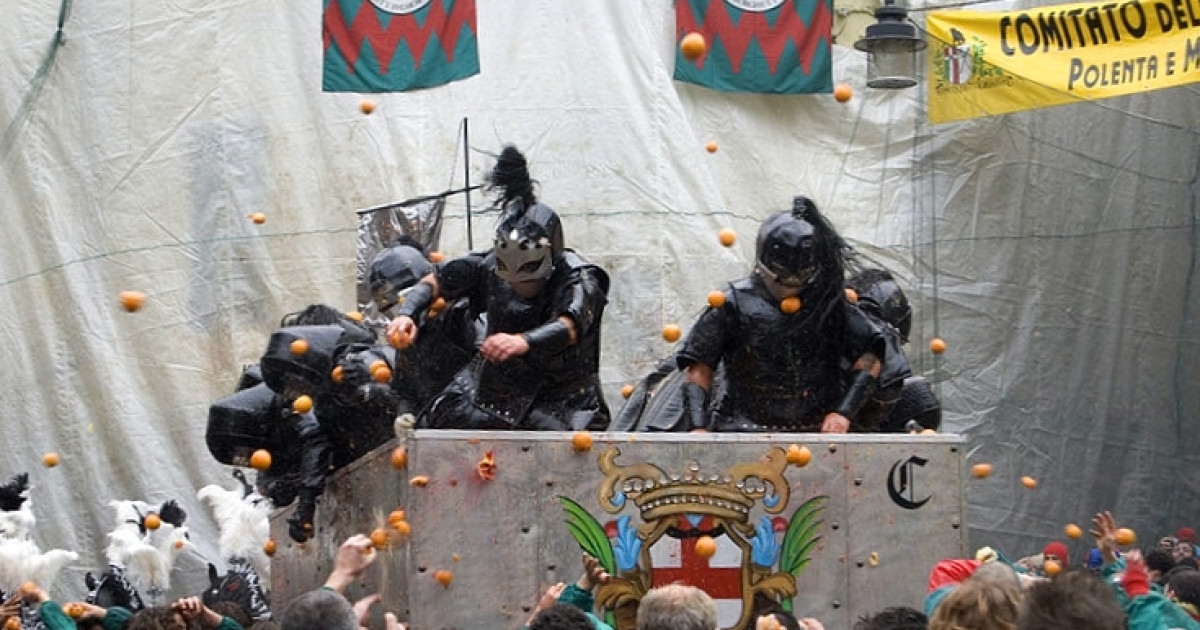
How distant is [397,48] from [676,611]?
11.6 metres

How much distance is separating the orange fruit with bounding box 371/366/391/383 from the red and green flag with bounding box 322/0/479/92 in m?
7.04

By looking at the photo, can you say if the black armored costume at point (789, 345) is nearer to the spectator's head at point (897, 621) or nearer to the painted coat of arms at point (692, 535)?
the painted coat of arms at point (692, 535)

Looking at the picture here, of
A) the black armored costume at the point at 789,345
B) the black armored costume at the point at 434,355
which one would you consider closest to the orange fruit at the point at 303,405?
the black armored costume at the point at 434,355

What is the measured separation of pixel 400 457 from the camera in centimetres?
894

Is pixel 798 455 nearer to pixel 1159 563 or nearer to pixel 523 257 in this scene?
pixel 523 257

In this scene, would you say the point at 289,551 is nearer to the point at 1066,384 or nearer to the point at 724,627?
the point at 724,627

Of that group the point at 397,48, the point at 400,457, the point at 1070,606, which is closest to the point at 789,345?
the point at 400,457

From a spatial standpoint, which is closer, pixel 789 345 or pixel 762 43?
pixel 789 345

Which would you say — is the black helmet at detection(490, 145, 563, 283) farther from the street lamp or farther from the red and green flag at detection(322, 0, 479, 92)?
the red and green flag at detection(322, 0, 479, 92)

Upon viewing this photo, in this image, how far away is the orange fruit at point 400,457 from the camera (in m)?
8.91

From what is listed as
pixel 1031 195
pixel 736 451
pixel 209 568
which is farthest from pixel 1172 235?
pixel 736 451

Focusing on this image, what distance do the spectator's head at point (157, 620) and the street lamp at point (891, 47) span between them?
950 centimetres

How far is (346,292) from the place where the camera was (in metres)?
17.2

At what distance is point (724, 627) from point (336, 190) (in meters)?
9.01
